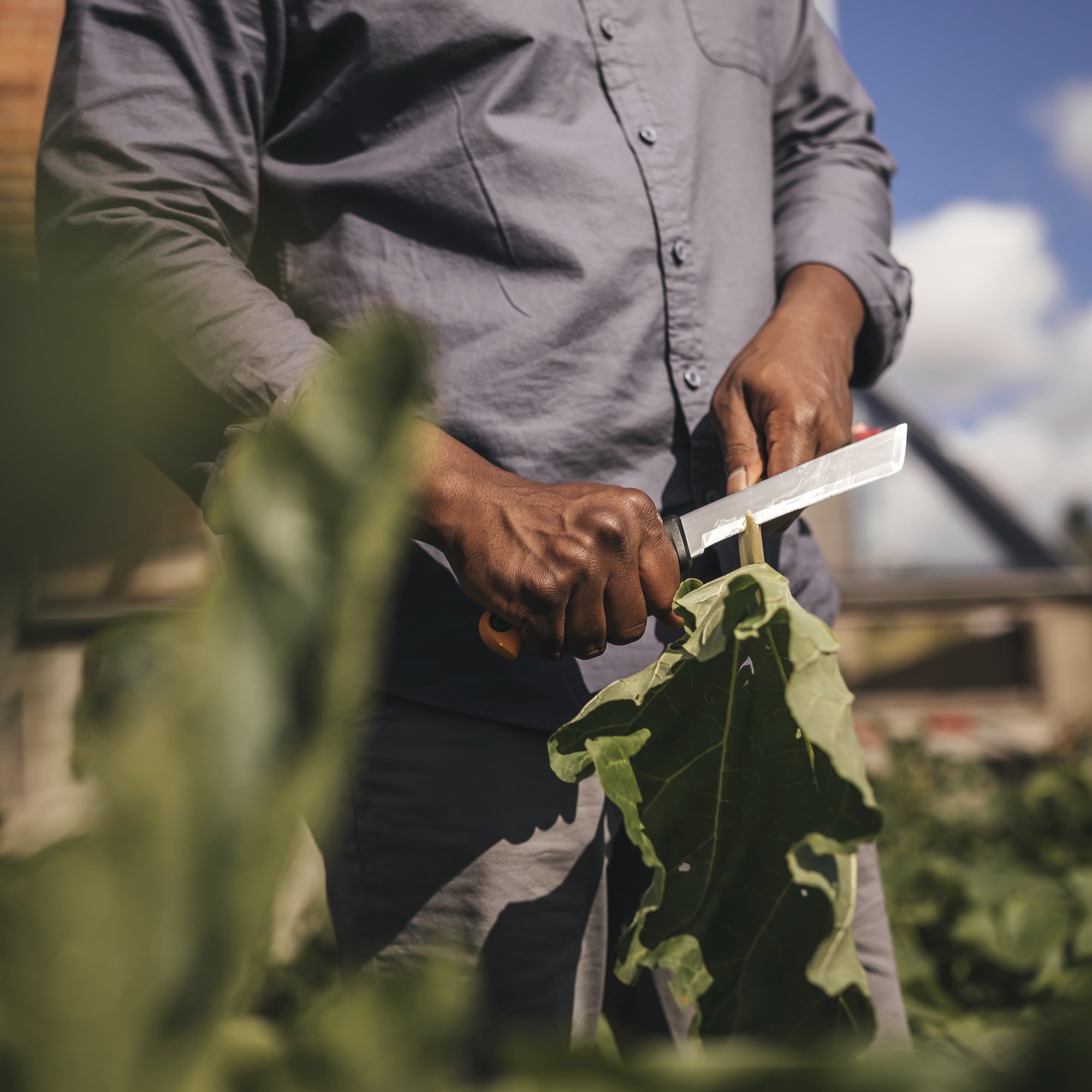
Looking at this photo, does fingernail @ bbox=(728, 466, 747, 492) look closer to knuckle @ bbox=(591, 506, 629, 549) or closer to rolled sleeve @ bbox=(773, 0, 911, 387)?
knuckle @ bbox=(591, 506, 629, 549)

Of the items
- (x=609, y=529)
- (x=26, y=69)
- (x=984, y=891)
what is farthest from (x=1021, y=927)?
(x=26, y=69)

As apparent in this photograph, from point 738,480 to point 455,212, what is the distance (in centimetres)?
56

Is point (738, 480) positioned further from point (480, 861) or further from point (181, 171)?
point (181, 171)

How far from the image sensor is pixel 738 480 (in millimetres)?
1362

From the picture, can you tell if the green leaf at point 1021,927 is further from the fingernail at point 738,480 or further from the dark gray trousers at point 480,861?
the fingernail at point 738,480

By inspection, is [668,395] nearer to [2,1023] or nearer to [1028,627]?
[2,1023]

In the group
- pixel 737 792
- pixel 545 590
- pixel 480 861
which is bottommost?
pixel 480 861

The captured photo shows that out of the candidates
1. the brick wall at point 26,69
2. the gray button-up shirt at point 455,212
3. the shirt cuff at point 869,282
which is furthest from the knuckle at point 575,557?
the brick wall at point 26,69

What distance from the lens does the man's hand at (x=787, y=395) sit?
1372mm

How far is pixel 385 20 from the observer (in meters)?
1.43

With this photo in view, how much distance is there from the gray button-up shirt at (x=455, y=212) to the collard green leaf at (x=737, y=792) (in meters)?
0.33

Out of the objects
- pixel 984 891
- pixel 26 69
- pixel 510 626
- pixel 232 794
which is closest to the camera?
pixel 232 794

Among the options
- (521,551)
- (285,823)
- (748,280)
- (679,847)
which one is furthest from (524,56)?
(285,823)

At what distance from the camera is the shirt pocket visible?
1.66 meters
